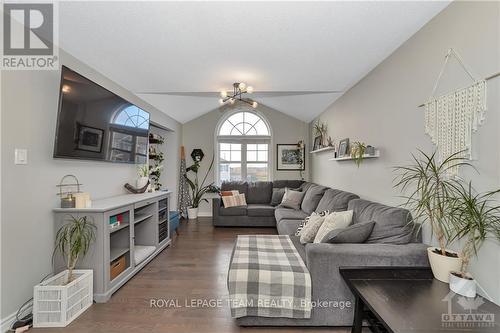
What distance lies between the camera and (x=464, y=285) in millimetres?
1340

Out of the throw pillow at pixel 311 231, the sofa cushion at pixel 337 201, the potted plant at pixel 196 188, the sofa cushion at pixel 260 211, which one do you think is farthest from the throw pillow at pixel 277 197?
the throw pillow at pixel 311 231

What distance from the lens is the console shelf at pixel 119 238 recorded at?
7.13 ft

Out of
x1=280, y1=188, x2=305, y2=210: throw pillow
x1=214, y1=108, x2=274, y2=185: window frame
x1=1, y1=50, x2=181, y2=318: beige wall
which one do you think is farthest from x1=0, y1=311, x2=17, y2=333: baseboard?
x1=214, y1=108, x2=274, y2=185: window frame

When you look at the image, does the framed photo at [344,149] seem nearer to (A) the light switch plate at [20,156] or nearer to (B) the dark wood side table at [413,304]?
(B) the dark wood side table at [413,304]

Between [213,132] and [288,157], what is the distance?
2.03m

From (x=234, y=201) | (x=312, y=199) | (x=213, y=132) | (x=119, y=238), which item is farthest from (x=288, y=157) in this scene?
(x=119, y=238)

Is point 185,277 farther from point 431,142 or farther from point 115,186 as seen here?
point 431,142

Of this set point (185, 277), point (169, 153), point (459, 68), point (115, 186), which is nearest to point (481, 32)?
point (459, 68)

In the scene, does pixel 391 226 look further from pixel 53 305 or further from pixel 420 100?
pixel 53 305

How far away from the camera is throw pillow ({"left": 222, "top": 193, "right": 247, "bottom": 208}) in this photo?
5004 mm

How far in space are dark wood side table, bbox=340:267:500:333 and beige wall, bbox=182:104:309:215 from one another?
4.51 meters

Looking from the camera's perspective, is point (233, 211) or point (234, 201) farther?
point (234, 201)

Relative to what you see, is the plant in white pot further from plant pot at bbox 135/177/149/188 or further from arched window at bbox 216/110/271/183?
arched window at bbox 216/110/271/183

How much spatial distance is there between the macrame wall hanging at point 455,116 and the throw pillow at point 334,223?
39.1 inches
